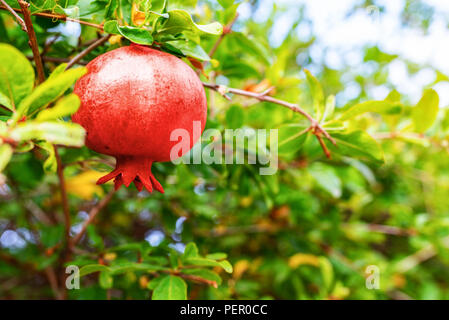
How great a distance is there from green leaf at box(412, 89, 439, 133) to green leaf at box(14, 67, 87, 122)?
855 mm

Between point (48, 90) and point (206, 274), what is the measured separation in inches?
20.4

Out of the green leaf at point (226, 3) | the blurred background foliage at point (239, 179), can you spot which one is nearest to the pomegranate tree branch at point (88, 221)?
the blurred background foliage at point (239, 179)

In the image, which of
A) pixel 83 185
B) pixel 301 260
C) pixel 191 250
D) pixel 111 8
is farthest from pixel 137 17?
pixel 301 260

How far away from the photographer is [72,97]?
43 centimetres

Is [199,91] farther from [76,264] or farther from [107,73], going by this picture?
[76,264]

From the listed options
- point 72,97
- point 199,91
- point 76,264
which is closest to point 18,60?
point 72,97

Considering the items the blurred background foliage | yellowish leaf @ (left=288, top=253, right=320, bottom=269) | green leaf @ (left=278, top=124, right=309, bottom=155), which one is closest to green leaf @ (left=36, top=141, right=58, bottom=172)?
the blurred background foliage

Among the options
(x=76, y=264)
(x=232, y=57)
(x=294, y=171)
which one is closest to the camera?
(x=76, y=264)

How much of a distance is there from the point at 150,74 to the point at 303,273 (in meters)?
1.42

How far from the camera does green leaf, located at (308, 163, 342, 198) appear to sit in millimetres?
1160

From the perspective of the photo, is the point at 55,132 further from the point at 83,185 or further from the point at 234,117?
the point at 83,185

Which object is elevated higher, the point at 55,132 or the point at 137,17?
the point at 137,17

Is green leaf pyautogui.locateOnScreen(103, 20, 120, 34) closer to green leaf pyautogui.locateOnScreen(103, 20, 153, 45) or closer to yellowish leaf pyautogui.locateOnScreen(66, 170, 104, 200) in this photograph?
green leaf pyautogui.locateOnScreen(103, 20, 153, 45)

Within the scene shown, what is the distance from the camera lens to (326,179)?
1186 millimetres
